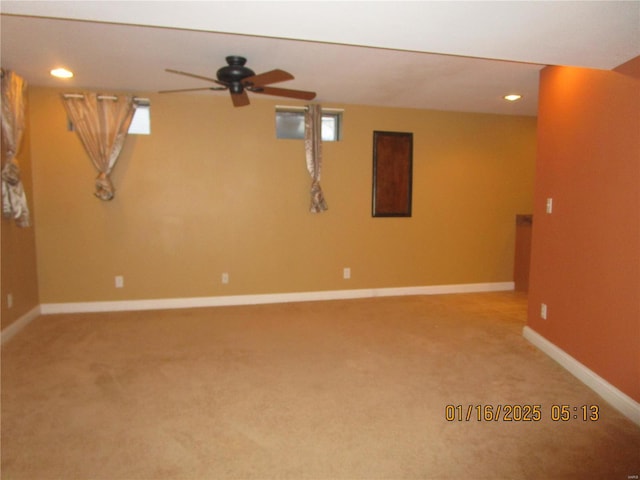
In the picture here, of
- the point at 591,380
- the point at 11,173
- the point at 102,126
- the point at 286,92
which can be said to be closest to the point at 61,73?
the point at 102,126

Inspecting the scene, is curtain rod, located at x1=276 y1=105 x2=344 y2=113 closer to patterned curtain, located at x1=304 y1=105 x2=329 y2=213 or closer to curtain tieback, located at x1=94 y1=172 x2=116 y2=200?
patterned curtain, located at x1=304 y1=105 x2=329 y2=213

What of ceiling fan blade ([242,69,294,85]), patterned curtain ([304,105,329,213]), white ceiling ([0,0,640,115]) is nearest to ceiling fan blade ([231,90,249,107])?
ceiling fan blade ([242,69,294,85])

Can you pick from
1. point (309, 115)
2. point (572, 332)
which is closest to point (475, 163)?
point (309, 115)

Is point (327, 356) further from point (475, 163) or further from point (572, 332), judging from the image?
point (475, 163)

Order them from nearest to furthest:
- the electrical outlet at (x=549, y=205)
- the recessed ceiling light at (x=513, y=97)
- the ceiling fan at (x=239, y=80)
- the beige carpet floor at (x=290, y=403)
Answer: the beige carpet floor at (x=290, y=403) < the ceiling fan at (x=239, y=80) < the electrical outlet at (x=549, y=205) < the recessed ceiling light at (x=513, y=97)

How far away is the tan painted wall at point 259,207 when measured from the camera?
4203 mm

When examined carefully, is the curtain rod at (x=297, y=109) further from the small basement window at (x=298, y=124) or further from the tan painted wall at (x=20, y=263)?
the tan painted wall at (x=20, y=263)

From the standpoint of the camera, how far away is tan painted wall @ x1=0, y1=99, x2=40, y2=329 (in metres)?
3.50

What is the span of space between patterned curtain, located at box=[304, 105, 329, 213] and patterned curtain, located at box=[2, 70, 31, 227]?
276 cm

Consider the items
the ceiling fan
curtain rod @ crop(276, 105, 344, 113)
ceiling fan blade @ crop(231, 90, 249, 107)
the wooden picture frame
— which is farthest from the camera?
the wooden picture frame

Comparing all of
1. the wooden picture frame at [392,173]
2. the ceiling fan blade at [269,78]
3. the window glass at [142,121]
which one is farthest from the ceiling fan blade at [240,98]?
the wooden picture frame at [392,173]

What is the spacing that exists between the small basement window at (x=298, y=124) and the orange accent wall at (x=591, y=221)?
7.32ft

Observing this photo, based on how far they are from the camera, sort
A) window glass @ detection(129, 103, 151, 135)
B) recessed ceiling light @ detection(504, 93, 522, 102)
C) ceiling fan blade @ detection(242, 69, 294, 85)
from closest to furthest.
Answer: ceiling fan blade @ detection(242, 69, 294, 85) → recessed ceiling light @ detection(504, 93, 522, 102) → window glass @ detection(129, 103, 151, 135)
